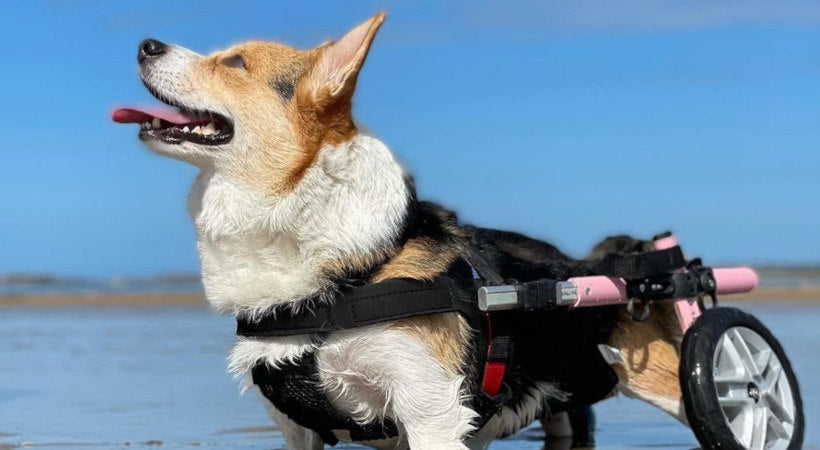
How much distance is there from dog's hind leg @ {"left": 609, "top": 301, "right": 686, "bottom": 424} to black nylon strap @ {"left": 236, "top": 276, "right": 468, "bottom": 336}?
1226 mm

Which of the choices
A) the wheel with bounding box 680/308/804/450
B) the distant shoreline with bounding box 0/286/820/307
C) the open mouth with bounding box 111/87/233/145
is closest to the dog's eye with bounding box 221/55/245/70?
the open mouth with bounding box 111/87/233/145

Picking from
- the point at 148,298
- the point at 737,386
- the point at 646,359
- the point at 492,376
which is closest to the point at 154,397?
the point at 646,359

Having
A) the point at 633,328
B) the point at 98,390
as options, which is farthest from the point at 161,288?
the point at 633,328

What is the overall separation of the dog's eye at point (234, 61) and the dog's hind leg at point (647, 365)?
200cm

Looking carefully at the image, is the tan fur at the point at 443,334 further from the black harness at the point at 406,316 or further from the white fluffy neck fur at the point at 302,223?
the white fluffy neck fur at the point at 302,223

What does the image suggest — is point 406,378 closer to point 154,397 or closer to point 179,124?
point 179,124

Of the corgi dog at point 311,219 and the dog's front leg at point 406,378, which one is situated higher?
the corgi dog at point 311,219

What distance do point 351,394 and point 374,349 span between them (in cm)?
26

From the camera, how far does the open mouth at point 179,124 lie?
13.4 feet

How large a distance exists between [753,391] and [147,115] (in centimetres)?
285

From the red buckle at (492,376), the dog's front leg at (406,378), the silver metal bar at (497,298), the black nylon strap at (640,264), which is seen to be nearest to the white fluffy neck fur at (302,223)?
the dog's front leg at (406,378)

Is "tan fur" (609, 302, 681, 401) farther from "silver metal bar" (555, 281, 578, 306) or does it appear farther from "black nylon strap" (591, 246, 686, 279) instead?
"silver metal bar" (555, 281, 578, 306)

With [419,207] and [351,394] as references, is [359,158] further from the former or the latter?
[351,394]

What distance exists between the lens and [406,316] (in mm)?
4027
